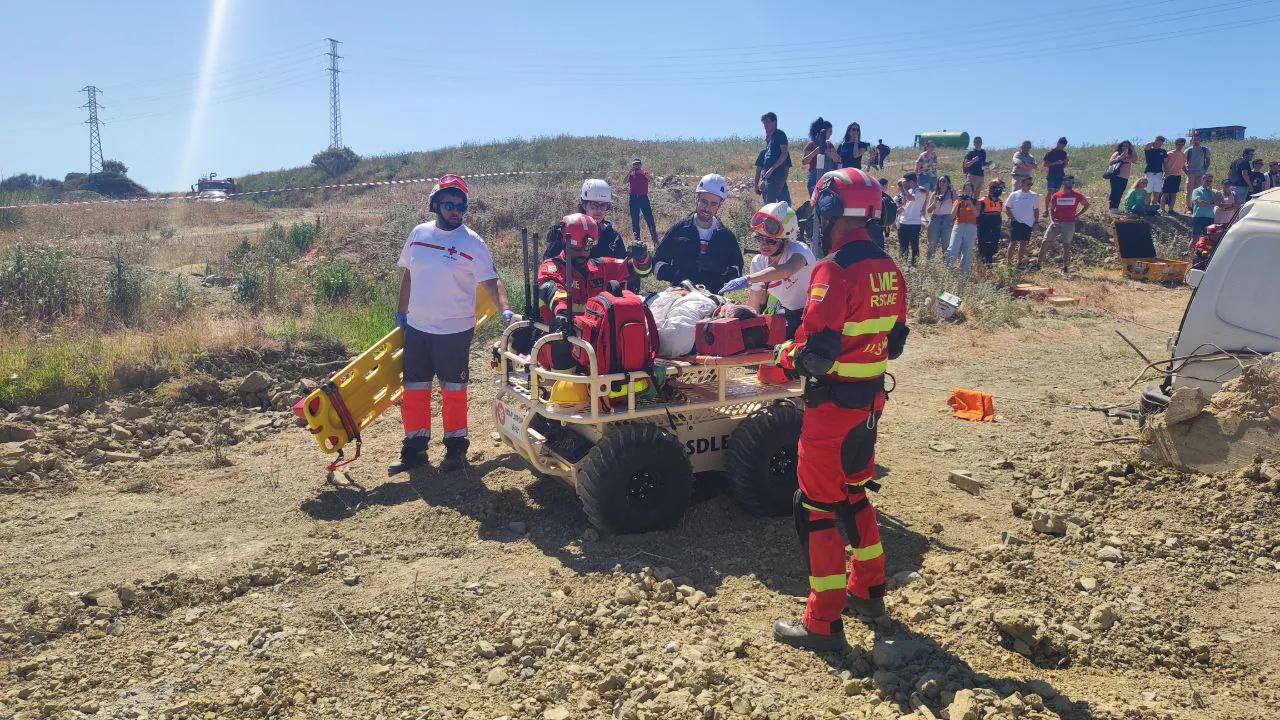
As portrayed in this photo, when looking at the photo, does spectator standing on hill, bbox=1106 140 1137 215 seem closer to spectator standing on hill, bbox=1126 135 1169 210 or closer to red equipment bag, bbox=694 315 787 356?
spectator standing on hill, bbox=1126 135 1169 210

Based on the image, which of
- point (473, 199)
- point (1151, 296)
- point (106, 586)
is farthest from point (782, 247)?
point (473, 199)

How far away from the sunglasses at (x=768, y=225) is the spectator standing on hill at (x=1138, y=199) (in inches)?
660

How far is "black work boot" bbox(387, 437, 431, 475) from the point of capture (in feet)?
23.1

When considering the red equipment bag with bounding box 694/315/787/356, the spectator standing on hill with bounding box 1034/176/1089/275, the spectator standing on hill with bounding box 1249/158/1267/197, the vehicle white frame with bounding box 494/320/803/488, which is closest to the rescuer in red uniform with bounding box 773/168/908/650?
the red equipment bag with bounding box 694/315/787/356

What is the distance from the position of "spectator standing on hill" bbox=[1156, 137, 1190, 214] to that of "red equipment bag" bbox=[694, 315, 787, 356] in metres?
18.4

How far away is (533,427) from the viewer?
234 inches

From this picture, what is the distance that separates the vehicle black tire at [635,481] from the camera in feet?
17.4

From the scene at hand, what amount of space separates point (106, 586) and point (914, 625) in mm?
4552

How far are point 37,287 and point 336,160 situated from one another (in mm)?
40087

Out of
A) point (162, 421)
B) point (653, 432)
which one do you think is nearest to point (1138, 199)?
point (653, 432)

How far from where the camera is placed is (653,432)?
17.7 ft

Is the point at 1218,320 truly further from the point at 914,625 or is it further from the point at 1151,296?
the point at 1151,296

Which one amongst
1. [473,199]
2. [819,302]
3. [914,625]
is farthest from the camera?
[473,199]

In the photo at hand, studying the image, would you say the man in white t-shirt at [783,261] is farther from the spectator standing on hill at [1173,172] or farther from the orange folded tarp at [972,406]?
the spectator standing on hill at [1173,172]
